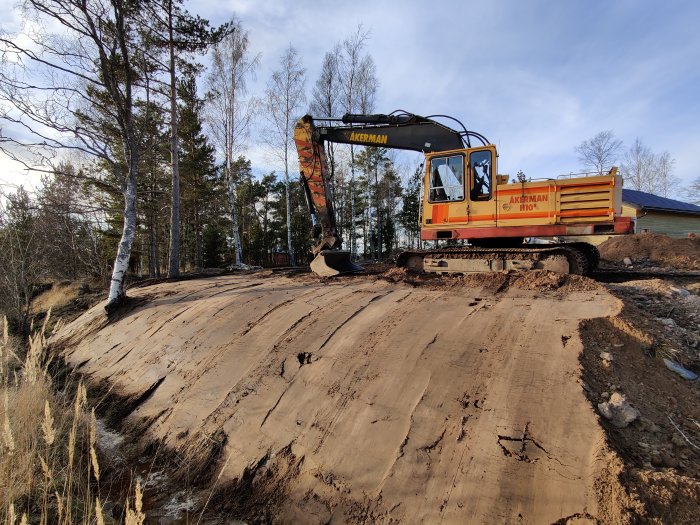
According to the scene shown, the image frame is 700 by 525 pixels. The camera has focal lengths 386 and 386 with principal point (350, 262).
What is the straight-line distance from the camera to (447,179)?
26.0 feet

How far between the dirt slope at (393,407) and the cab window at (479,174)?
2.50 metres

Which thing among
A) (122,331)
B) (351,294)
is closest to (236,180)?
(122,331)

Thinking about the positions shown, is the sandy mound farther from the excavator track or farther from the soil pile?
the soil pile

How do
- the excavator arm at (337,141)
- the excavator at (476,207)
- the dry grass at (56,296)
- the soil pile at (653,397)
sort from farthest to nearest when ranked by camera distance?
the dry grass at (56,296) < the excavator arm at (337,141) < the excavator at (476,207) < the soil pile at (653,397)

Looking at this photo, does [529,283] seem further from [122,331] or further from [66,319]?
[66,319]

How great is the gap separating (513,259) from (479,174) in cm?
180

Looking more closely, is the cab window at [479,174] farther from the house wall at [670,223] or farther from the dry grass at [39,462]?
the house wall at [670,223]

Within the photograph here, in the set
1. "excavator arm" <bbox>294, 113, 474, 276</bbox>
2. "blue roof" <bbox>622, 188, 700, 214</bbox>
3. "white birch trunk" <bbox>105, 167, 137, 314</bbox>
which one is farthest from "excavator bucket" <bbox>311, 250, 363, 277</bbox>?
"blue roof" <bbox>622, 188, 700, 214</bbox>

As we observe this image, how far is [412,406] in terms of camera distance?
3.39 metres

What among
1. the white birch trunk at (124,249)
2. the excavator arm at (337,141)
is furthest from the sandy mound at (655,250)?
the white birch trunk at (124,249)

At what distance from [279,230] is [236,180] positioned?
196 inches

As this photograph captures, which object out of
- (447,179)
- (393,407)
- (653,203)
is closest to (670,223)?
(653,203)

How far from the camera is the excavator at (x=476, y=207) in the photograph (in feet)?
22.7

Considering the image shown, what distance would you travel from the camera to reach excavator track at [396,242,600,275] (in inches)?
279
